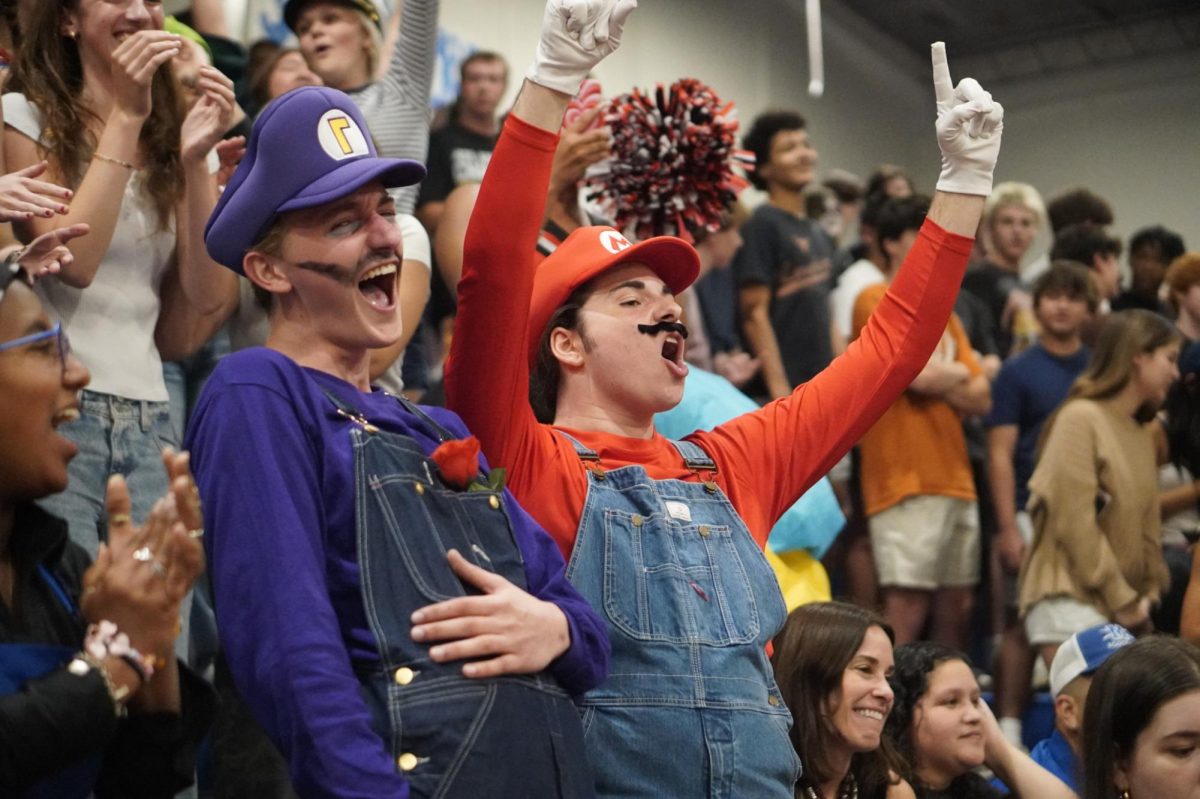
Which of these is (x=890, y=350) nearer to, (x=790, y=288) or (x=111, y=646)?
(x=111, y=646)

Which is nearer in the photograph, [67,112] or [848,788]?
[67,112]

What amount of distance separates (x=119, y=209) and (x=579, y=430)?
1.18m

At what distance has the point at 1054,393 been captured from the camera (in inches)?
279

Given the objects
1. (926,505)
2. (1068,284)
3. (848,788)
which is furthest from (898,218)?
(848,788)

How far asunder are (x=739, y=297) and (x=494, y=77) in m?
1.46

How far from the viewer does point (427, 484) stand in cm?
256

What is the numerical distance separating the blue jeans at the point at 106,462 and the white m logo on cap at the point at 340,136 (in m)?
1.10

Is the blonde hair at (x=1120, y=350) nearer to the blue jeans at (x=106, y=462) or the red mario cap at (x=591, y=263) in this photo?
the red mario cap at (x=591, y=263)

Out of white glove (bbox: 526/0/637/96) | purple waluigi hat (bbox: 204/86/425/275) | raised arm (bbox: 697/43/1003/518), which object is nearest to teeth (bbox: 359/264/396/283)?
purple waluigi hat (bbox: 204/86/425/275)

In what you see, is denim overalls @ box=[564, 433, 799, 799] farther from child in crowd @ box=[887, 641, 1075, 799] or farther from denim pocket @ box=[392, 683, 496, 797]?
child in crowd @ box=[887, 641, 1075, 799]

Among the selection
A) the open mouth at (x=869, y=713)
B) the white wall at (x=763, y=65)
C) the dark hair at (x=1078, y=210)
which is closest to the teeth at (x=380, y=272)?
the open mouth at (x=869, y=713)

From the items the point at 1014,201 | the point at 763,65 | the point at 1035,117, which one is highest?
the point at 1035,117

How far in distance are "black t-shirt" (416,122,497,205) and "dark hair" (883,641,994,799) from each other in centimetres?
278

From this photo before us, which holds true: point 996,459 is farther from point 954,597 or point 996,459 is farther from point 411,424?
point 411,424
